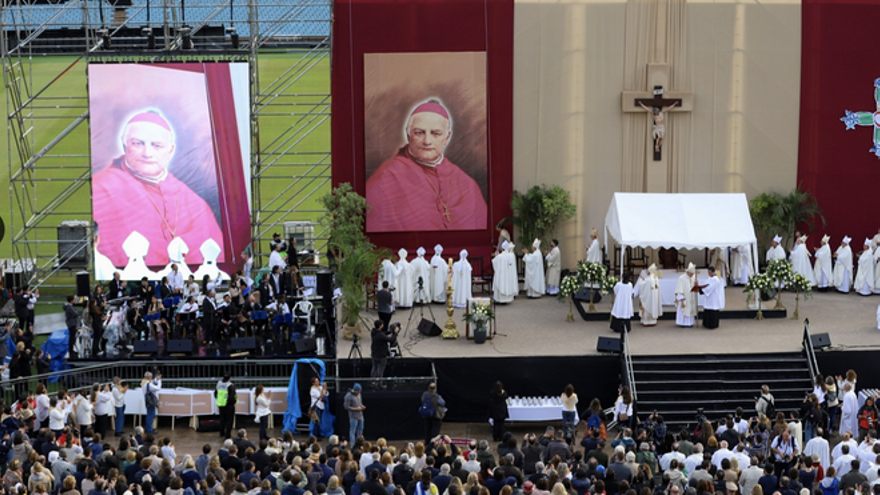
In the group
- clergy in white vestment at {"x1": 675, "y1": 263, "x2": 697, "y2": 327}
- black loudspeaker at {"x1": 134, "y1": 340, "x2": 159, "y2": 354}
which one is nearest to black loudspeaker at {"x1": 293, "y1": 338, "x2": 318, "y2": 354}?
black loudspeaker at {"x1": 134, "y1": 340, "x2": 159, "y2": 354}

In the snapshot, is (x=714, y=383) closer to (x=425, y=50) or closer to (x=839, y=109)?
(x=839, y=109)

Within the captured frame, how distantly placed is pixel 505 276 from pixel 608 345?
512 centimetres

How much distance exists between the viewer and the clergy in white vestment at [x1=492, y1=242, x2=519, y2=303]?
28359 millimetres

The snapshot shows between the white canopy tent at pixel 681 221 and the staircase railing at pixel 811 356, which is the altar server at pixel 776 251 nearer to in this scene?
the white canopy tent at pixel 681 221

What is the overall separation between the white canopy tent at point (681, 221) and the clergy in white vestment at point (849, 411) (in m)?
6.46

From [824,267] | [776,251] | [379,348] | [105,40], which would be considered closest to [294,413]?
[379,348]

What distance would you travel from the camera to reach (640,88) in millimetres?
30312

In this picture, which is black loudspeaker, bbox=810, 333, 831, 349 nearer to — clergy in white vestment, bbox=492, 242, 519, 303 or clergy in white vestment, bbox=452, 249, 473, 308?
clergy in white vestment, bbox=492, 242, 519, 303

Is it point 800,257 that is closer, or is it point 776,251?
point 776,251

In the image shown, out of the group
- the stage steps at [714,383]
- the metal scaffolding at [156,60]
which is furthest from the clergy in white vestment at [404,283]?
the stage steps at [714,383]

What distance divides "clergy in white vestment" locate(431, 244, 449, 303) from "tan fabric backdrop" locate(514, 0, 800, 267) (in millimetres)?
3339

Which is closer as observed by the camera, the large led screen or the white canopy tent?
the white canopy tent

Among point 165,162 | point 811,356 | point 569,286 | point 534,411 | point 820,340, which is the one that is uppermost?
point 165,162

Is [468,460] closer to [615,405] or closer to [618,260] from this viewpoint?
[615,405]
